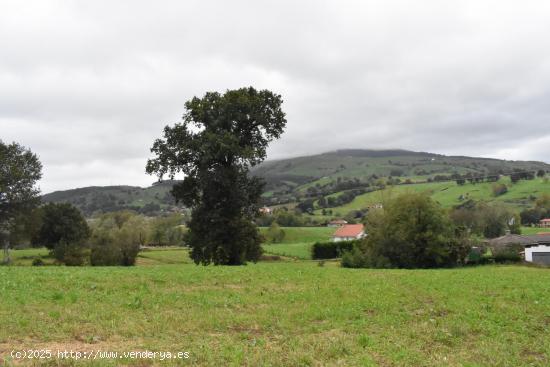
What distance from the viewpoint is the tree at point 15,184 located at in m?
60.2

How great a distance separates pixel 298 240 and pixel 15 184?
91.9 metres

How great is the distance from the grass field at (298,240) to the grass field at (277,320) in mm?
82107

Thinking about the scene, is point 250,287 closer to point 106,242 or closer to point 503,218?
point 106,242

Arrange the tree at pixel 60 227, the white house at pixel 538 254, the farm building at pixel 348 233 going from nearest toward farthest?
the white house at pixel 538 254, the tree at pixel 60 227, the farm building at pixel 348 233

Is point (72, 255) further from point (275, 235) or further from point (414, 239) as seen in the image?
point (275, 235)

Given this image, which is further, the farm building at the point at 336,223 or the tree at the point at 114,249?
the farm building at the point at 336,223

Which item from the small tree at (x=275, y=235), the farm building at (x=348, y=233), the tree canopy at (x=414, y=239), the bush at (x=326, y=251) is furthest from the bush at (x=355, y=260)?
the farm building at (x=348, y=233)

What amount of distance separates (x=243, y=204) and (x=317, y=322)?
31169mm

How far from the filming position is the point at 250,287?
21.1m

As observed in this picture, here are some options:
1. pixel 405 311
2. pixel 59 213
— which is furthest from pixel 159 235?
pixel 405 311

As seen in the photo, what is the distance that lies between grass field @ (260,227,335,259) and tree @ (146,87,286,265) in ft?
187

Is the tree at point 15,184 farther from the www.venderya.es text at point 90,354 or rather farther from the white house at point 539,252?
the white house at point 539,252

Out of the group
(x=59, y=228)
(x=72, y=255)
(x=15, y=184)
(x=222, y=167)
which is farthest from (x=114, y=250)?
(x=222, y=167)

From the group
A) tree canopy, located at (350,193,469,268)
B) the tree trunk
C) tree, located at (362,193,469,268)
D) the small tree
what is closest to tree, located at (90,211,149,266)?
the tree trunk
